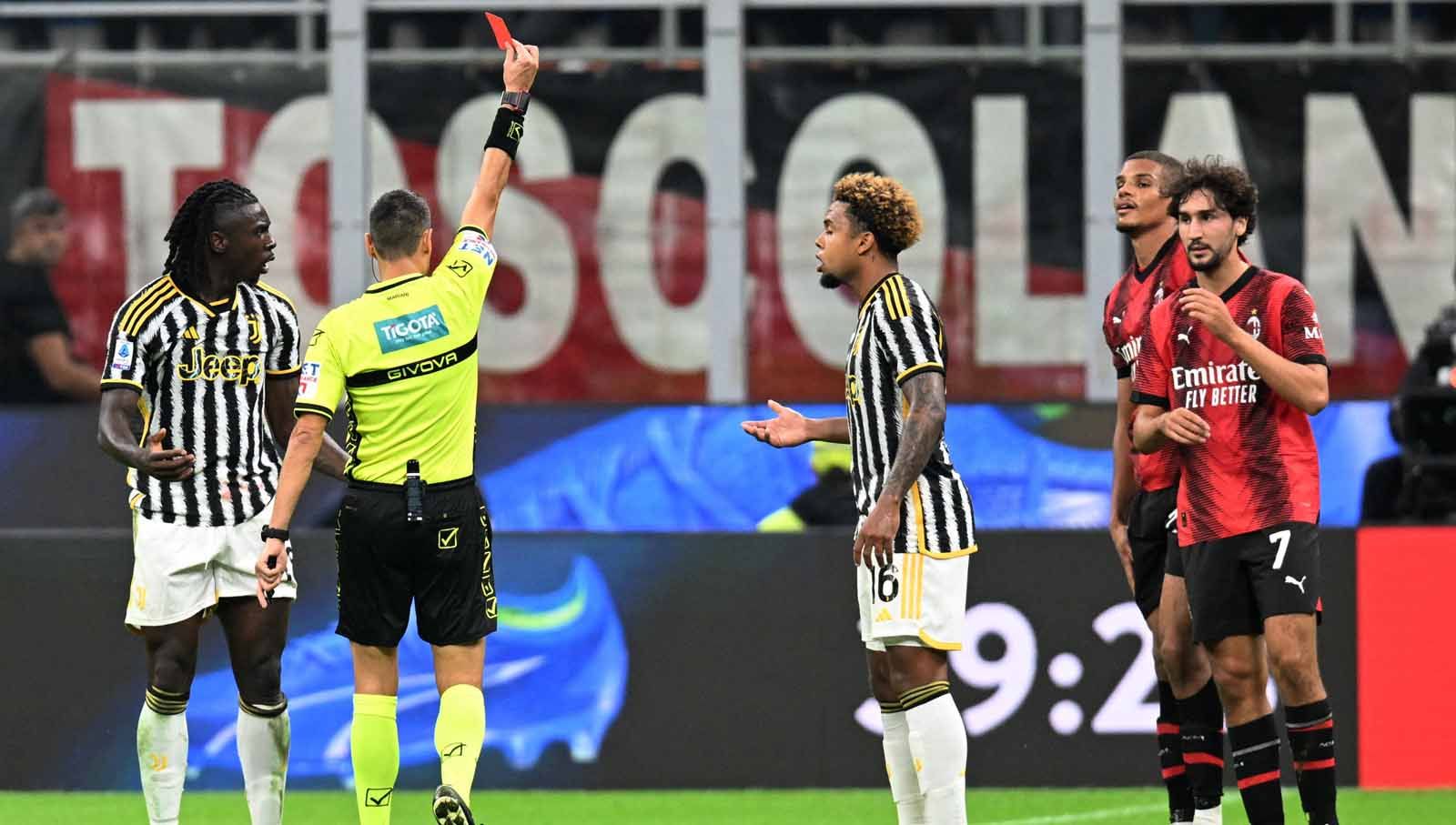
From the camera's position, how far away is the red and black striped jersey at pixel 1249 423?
616 centimetres

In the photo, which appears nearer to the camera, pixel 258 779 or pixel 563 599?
pixel 258 779

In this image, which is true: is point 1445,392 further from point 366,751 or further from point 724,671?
point 366,751

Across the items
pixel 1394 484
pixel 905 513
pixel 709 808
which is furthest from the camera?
pixel 1394 484

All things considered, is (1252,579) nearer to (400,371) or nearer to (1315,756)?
(1315,756)

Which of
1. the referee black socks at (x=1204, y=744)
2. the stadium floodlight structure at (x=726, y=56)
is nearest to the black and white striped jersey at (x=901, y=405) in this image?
the referee black socks at (x=1204, y=744)

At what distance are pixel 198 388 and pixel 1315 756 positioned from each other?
3.46 meters

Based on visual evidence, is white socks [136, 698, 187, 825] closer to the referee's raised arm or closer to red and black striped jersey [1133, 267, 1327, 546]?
the referee's raised arm

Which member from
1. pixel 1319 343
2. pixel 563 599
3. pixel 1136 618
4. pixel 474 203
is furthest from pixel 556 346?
pixel 1319 343

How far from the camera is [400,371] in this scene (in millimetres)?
6203

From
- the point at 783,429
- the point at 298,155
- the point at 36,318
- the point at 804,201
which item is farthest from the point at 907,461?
the point at 36,318

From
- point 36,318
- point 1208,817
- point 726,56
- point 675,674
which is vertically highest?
point 726,56

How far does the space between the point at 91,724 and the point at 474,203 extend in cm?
354

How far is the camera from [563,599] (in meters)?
8.85

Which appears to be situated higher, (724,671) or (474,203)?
(474,203)
